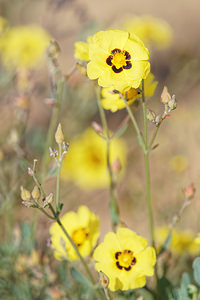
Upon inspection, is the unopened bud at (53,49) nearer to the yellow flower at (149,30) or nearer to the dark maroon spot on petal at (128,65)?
the dark maroon spot on petal at (128,65)

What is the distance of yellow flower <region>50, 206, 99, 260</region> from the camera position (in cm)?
110

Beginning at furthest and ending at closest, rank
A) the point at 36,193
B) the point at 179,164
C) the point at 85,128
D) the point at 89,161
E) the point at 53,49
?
the point at 85,128
the point at 89,161
the point at 179,164
the point at 53,49
the point at 36,193

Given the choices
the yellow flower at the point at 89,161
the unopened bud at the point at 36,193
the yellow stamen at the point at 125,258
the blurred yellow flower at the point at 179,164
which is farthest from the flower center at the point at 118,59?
the yellow flower at the point at 89,161

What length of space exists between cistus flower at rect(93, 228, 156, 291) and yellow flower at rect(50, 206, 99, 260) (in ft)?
0.47

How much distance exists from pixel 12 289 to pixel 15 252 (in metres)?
0.20

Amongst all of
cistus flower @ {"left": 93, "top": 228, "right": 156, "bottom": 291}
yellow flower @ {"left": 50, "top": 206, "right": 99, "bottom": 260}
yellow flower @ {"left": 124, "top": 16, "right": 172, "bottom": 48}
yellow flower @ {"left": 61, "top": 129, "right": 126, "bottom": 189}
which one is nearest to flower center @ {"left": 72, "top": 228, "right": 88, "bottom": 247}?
yellow flower @ {"left": 50, "top": 206, "right": 99, "bottom": 260}

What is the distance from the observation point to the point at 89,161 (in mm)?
2568

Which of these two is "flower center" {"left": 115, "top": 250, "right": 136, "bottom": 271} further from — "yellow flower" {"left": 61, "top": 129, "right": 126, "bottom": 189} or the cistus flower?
"yellow flower" {"left": 61, "top": 129, "right": 126, "bottom": 189}

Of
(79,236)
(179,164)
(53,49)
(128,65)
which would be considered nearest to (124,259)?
(79,236)

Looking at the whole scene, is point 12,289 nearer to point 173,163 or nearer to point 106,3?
point 173,163

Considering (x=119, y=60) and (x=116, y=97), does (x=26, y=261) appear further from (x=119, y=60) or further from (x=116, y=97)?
(x=119, y=60)

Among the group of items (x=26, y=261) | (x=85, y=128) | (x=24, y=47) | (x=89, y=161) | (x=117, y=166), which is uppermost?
(x=24, y=47)

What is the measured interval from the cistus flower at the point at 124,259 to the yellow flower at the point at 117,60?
381 mm

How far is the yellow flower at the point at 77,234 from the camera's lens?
110 cm
